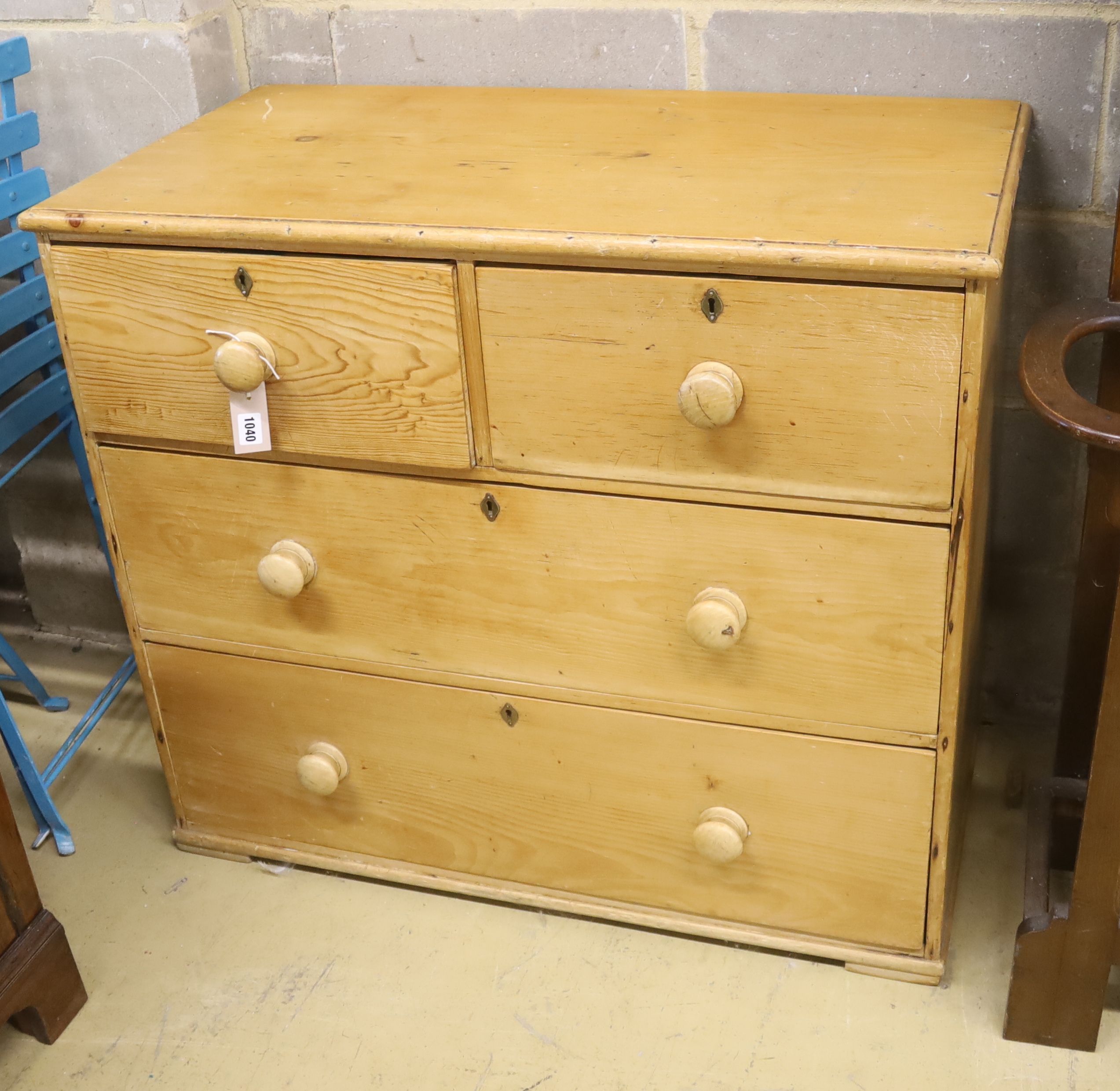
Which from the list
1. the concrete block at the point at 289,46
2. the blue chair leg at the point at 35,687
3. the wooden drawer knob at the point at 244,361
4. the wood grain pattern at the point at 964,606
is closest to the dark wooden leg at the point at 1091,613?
the wood grain pattern at the point at 964,606

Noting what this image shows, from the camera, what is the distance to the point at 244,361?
51.4 inches

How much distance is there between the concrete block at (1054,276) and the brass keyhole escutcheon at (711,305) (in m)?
0.51

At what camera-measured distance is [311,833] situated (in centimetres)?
169

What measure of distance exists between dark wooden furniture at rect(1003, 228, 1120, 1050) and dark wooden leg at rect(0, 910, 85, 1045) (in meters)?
1.07

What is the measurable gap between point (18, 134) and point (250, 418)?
582mm

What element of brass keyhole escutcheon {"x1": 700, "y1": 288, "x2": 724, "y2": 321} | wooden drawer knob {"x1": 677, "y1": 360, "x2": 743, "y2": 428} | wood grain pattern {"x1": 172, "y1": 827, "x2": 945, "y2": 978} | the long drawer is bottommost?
wood grain pattern {"x1": 172, "y1": 827, "x2": 945, "y2": 978}

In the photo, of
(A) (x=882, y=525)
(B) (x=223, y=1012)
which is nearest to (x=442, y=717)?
(B) (x=223, y=1012)

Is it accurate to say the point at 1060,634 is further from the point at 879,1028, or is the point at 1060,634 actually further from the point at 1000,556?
the point at 879,1028

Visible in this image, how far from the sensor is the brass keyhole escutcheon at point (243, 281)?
1.31 metres

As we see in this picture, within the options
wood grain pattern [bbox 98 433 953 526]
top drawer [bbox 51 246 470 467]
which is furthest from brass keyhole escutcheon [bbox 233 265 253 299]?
wood grain pattern [bbox 98 433 953 526]

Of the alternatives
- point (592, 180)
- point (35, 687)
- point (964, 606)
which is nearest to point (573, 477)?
point (592, 180)

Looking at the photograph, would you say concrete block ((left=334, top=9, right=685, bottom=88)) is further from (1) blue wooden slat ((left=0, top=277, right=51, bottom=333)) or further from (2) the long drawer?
(2) the long drawer

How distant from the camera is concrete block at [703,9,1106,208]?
1.48 metres

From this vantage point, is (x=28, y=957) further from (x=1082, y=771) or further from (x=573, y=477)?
(x=1082, y=771)
